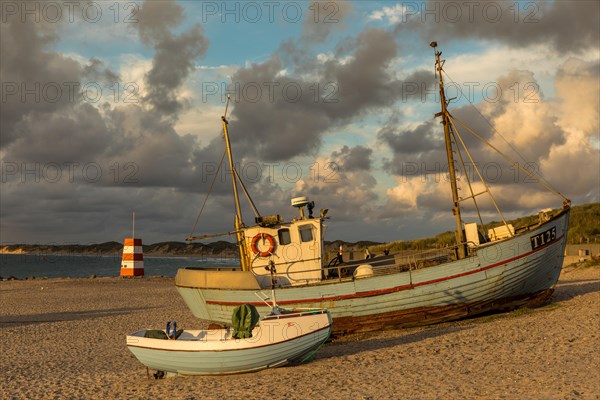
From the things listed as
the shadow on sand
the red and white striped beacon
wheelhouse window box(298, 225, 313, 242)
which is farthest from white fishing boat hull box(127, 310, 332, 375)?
the red and white striped beacon

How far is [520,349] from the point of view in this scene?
15.8 meters

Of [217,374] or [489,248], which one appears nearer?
[217,374]

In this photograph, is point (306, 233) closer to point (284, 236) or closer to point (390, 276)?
point (284, 236)

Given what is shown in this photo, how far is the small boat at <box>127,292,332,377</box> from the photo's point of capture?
46.7 feet

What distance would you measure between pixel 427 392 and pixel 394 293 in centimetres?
746

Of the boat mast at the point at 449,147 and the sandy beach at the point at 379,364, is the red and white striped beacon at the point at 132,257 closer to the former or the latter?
the sandy beach at the point at 379,364

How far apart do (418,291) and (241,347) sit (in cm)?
787

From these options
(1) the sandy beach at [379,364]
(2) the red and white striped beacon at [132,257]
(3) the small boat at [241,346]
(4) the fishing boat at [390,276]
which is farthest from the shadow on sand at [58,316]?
(2) the red and white striped beacon at [132,257]

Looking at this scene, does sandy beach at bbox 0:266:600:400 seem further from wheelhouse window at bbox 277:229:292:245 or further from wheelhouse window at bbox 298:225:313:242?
wheelhouse window at bbox 277:229:292:245

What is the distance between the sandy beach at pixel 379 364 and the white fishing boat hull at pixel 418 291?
646mm

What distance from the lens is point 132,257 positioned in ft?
151

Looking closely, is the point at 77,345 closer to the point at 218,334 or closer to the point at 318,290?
the point at 218,334

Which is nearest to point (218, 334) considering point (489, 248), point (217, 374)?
point (217, 374)

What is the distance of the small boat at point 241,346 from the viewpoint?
46.7 feet
